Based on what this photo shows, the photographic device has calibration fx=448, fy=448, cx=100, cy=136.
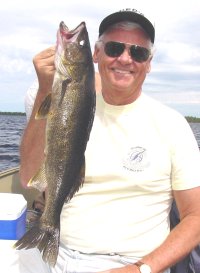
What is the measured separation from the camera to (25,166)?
3734 millimetres

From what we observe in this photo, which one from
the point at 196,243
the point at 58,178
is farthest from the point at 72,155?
the point at 196,243

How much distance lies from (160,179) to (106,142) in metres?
0.55

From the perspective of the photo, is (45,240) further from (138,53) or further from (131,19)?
(131,19)

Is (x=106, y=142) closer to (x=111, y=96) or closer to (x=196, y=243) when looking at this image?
(x=111, y=96)

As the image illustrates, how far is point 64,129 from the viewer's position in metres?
3.24

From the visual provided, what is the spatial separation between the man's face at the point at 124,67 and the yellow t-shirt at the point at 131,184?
11.3 inches

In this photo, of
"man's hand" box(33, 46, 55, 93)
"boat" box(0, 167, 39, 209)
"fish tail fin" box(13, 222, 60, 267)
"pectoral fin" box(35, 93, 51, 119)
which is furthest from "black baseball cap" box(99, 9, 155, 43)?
"boat" box(0, 167, 39, 209)

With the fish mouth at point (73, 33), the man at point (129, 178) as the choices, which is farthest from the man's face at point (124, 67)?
the fish mouth at point (73, 33)

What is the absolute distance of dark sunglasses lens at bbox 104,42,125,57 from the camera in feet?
12.2

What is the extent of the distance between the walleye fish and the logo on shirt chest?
0.50 m

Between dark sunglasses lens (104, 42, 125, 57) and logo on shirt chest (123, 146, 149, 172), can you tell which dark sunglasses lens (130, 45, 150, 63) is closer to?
dark sunglasses lens (104, 42, 125, 57)

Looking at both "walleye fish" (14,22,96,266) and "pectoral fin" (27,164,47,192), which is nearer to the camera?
"walleye fish" (14,22,96,266)

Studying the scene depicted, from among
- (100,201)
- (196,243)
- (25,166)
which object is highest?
(25,166)

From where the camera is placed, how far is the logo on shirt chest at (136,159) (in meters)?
3.69
